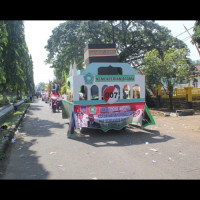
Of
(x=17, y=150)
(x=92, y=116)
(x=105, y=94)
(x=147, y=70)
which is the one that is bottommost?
(x=17, y=150)

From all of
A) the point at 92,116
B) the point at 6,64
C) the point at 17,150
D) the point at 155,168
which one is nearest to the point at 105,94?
the point at 92,116

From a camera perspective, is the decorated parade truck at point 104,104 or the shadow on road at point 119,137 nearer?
the shadow on road at point 119,137

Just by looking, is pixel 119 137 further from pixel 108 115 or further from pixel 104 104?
pixel 104 104

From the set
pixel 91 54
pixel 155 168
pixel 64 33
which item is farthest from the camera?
pixel 64 33

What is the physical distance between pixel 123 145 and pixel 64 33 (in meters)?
20.8

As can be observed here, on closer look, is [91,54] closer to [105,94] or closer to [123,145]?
[105,94]

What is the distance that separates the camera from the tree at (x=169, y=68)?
14.4m

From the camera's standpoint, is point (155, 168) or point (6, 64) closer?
point (155, 168)

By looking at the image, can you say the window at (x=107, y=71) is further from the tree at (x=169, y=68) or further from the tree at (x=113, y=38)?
the tree at (x=113, y=38)

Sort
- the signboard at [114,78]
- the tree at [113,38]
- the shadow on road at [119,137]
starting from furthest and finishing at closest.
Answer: the tree at [113,38] < the signboard at [114,78] < the shadow on road at [119,137]

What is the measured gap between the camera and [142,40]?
25656 mm

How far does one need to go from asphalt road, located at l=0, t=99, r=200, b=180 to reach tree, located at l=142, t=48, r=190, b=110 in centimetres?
729

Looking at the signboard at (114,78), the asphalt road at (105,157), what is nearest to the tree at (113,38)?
the signboard at (114,78)

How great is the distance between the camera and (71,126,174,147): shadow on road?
23.0ft
